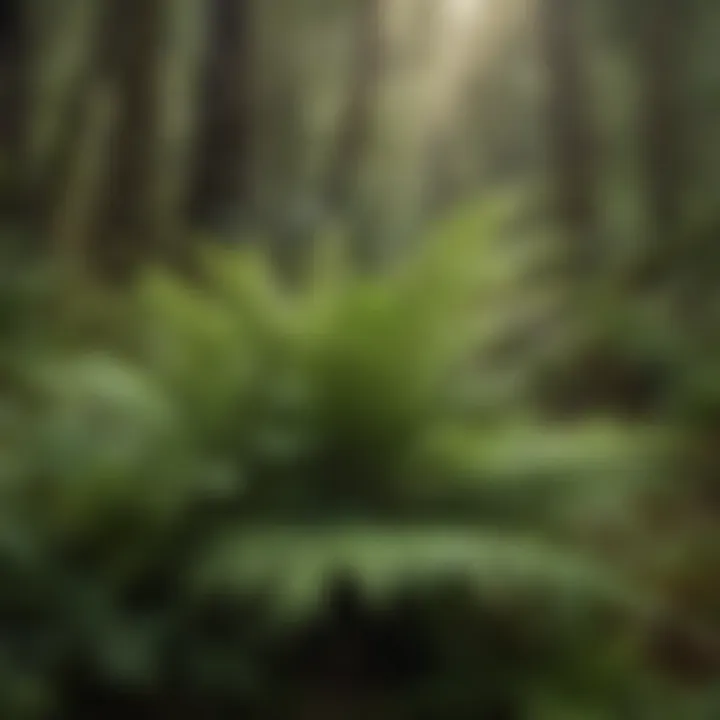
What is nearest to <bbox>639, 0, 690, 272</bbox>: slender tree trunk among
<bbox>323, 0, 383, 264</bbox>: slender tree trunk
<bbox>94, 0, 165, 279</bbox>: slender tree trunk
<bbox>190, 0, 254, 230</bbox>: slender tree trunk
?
<bbox>323, 0, 383, 264</bbox>: slender tree trunk

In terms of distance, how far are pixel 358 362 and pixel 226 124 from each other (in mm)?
1002

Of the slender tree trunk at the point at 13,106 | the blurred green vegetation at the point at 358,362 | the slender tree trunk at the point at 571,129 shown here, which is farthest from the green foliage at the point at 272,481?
the slender tree trunk at the point at 13,106

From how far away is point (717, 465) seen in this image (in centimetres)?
185

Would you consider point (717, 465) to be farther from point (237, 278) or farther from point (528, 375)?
point (237, 278)

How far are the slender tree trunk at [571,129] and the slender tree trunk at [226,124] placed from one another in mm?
535

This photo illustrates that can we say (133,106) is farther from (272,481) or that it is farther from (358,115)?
(272,481)

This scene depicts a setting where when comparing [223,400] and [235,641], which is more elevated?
[223,400]

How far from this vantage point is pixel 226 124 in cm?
233

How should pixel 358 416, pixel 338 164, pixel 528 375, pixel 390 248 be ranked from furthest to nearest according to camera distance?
1. pixel 338 164
2. pixel 390 248
3. pixel 528 375
4. pixel 358 416

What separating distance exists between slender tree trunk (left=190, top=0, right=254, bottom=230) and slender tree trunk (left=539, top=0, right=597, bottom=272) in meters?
0.53

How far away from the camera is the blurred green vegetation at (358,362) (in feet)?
4.39

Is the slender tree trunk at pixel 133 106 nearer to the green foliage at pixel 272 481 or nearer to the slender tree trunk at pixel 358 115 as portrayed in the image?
the slender tree trunk at pixel 358 115

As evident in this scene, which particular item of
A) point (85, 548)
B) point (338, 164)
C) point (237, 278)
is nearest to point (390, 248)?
point (338, 164)

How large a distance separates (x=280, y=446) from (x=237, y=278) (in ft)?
0.86
